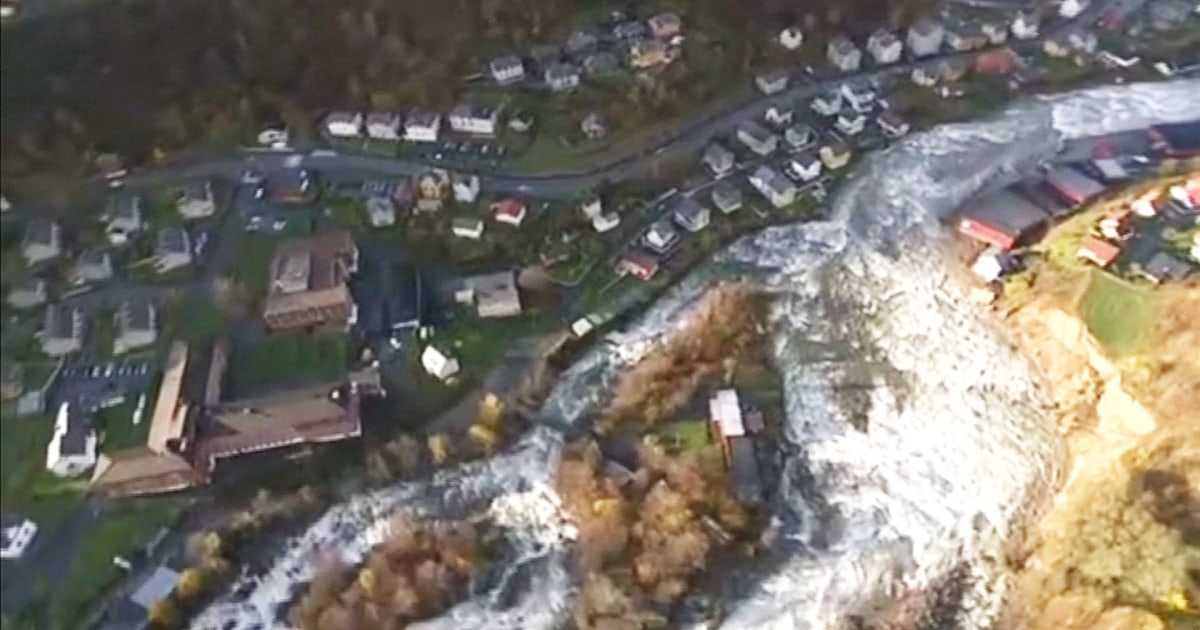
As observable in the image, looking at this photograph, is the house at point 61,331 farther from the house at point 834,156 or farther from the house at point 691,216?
the house at point 834,156

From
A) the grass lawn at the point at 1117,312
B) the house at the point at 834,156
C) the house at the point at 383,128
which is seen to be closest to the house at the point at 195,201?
the house at the point at 383,128

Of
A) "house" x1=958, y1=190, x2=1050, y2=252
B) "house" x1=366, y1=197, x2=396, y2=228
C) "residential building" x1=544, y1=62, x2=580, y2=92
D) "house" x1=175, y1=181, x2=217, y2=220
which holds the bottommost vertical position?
"house" x1=958, y1=190, x2=1050, y2=252

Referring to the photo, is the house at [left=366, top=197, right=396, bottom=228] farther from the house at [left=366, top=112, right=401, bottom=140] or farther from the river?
the river

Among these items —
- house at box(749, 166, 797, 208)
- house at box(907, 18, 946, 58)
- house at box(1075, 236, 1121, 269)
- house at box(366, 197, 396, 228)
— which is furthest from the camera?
house at box(907, 18, 946, 58)

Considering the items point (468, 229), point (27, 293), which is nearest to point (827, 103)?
point (468, 229)

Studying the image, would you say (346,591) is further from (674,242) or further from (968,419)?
(968,419)

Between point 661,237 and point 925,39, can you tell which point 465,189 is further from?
point 925,39

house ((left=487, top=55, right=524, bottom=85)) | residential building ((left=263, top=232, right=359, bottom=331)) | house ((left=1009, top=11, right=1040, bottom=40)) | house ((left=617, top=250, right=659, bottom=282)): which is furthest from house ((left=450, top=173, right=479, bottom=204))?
house ((left=1009, top=11, right=1040, bottom=40))

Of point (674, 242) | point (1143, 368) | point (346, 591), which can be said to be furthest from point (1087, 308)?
point (346, 591)
